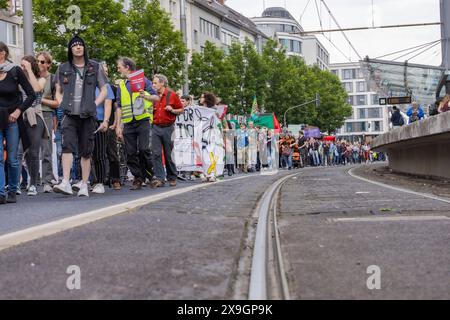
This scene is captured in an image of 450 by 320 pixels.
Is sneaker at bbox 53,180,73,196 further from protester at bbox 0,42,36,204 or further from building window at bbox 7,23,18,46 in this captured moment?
building window at bbox 7,23,18,46

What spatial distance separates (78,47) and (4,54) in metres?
1.00

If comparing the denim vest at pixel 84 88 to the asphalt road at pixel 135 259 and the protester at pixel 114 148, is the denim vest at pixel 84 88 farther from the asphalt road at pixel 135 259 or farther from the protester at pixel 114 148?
the asphalt road at pixel 135 259

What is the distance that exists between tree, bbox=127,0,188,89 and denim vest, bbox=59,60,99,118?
36.4m

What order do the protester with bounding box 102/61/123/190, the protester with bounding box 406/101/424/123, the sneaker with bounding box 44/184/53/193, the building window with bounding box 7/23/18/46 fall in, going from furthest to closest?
the building window with bounding box 7/23/18/46 < the protester with bounding box 406/101/424/123 < the protester with bounding box 102/61/123/190 < the sneaker with bounding box 44/184/53/193

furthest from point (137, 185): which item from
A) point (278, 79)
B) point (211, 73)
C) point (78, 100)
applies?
point (278, 79)

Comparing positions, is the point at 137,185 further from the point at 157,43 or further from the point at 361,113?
the point at 361,113

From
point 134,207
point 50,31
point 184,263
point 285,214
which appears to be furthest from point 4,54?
point 50,31

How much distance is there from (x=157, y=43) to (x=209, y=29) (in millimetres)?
32170

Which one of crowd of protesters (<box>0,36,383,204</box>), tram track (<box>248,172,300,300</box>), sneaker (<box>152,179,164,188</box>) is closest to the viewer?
tram track (<box>248,172,300,300</box>)

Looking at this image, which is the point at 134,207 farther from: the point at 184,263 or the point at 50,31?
the point at 50,31

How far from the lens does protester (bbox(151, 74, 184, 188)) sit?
13.4m

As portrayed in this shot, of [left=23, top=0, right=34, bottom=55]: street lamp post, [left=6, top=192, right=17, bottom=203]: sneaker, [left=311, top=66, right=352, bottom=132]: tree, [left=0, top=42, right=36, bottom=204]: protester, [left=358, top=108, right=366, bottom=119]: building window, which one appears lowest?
[left=6, top=192, right=17, bottom=203]: sneaker

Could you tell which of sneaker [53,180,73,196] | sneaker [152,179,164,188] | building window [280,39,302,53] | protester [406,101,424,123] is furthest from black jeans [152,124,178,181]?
building window [280,39,302,53]

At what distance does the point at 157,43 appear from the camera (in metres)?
48.0
